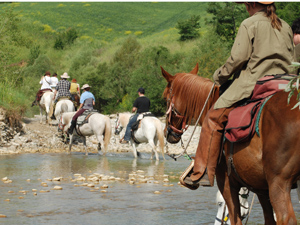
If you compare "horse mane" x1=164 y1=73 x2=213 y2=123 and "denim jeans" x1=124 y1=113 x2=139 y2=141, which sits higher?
"horse mane" x1=164 y1=73 x2=213 y2=123

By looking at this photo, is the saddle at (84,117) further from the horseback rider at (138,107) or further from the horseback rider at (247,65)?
the horseback rider at (247,65)

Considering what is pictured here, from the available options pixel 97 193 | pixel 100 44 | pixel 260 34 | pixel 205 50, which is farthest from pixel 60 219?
pixel 100 44

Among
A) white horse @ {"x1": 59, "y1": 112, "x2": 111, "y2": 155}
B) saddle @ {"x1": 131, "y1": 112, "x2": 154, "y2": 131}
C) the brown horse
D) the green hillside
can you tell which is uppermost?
the green hillside

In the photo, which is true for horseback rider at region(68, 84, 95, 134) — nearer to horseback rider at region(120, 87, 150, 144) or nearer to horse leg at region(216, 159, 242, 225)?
horseback rider at region(120, 87, 150, 144)

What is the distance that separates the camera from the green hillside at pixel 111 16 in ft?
365

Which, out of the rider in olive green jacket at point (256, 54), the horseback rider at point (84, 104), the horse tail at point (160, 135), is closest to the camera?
the rider in olive green jacket at point (256, 54)

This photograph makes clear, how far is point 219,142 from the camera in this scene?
17.0 ft

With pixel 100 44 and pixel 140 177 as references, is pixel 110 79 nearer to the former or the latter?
pixel 100 44

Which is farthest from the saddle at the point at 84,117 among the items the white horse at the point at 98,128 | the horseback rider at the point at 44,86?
the horseback rider at the point at 44,86

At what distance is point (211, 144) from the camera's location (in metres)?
5.18

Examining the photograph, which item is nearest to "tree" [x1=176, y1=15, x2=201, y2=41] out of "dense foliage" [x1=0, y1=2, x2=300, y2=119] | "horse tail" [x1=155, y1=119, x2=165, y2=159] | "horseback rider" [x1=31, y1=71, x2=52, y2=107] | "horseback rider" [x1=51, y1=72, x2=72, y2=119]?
"dense foliage" [x1=0, y1=2, x2=300, y2=119]

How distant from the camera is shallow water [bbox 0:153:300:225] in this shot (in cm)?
812

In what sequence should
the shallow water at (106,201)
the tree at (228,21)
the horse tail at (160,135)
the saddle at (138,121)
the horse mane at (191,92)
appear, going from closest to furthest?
Answer: the horse mane at (191,92), the shallow water at (106,201), the horse tail at (160,135), the saddle at (138,121), the tree at (228,21)

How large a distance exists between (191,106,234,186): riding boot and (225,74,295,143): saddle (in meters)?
0.16
